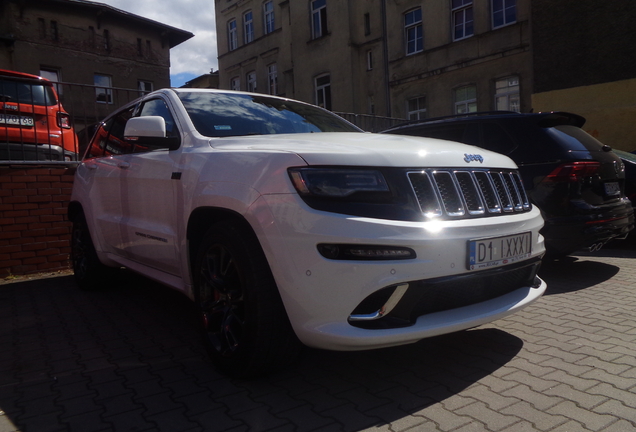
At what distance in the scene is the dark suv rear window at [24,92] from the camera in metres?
6.68

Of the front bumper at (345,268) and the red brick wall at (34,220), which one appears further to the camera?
the red brick wall at (34,220)

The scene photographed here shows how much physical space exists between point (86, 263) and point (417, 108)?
1752 centimetres

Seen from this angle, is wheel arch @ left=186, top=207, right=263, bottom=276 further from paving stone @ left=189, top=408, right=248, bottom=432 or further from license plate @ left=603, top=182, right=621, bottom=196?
license plate @ left=603, top=182, right=621, bottom=196

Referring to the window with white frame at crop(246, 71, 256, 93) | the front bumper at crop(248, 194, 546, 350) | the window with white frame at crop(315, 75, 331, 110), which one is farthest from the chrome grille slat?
the window with white frame at crop(246, 71, 256, 93)

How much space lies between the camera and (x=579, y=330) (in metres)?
3.69

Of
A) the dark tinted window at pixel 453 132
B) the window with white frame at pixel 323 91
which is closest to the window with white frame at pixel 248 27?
the window with white frame at pixel 323 91

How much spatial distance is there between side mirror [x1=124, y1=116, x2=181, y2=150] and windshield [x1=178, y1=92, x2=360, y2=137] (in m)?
0.21

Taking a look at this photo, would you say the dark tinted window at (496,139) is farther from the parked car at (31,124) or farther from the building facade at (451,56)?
the building facade at (451,56)

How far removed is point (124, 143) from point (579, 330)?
3.78 metres

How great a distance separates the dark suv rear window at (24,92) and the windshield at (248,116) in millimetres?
3813

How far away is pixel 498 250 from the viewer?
114 inches

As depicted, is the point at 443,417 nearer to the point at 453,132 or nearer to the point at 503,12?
the point at 453,132

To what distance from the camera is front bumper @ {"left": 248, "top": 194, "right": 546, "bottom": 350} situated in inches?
98.1

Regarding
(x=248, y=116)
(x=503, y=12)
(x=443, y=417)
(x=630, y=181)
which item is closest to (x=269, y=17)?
(x=503, y=12)
